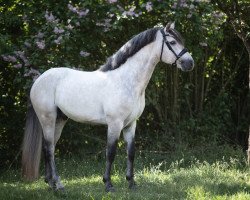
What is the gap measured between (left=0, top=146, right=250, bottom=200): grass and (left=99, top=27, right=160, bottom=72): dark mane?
1676 millimetres

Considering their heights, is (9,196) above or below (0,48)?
below

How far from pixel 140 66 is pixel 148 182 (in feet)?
5.94

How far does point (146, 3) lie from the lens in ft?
25.5

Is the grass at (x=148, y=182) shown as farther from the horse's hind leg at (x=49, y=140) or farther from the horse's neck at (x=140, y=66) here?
the horse's neck at (x=140, y=66)

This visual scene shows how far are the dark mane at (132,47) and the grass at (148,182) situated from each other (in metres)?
1.68

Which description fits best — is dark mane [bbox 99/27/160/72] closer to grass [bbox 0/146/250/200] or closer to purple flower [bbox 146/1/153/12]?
purple flower [bbox 146/1/153/12]

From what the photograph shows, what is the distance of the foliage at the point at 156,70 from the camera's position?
782 centimetres

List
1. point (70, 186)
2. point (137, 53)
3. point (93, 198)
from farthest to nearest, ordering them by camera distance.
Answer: point (70, 186), point (137, 53), point (93, 198)

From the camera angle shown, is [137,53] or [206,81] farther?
[206,81]

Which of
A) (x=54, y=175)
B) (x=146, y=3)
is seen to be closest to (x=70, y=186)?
(x=54, y=175)

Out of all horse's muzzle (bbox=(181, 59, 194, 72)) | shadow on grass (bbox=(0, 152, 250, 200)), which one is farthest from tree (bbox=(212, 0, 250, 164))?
horse's muzzle (bbox=(181, 59, 194, 72))

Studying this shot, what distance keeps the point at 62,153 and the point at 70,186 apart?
123 inches

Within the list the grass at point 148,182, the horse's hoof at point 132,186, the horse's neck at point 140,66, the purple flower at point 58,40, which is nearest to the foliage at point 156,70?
the purple flower at point 58,40

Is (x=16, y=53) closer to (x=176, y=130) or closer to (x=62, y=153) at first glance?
(x=62, y=153)
